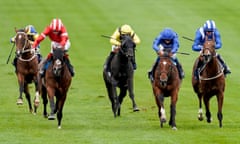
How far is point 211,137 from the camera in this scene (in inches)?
787

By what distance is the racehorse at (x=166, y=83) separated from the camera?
2161cm

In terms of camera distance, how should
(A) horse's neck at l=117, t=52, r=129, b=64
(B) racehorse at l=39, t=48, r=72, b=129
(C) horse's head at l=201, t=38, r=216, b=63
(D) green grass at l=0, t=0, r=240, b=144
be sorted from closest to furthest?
(D) green grass at l=0, t=0, r=240, b=144
(C) horse's head at l=201, t=38, r=216, b=63
(B) racehorse at l=39, t=48, r=72, b=129
(A) horse's neck at l=117, t=52, r=129, b=64

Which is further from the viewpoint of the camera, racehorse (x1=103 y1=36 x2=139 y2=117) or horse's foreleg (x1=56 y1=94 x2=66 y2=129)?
racehorse (x1=103 y1=36 x2=139 y2=117)

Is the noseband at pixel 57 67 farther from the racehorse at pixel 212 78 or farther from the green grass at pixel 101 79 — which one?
the racehorse at pixel 212 78

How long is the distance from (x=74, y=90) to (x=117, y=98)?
316 inches

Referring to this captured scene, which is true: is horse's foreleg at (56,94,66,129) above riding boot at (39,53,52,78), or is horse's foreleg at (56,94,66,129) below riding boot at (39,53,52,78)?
below

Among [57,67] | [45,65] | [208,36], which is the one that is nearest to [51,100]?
[57,67]

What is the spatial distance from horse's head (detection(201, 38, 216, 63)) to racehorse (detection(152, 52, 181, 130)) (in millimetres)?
808

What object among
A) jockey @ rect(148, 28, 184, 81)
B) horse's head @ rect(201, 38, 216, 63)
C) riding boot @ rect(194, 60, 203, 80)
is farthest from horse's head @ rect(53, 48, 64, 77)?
riding boot @ rect(194, 60, 203, 80)

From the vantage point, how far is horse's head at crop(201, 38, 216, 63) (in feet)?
70.5

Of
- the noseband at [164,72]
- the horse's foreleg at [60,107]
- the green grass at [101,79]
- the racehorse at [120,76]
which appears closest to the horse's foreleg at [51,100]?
the horse's foreleg at [60,107]

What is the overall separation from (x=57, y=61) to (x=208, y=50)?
3.49 meters

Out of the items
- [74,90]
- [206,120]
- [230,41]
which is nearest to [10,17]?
[230,41]

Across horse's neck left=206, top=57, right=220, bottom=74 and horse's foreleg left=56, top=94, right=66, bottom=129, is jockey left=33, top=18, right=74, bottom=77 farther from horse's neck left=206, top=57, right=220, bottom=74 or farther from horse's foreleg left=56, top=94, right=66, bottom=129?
horse's neck left=206, top=57, right=220, bottom=74
